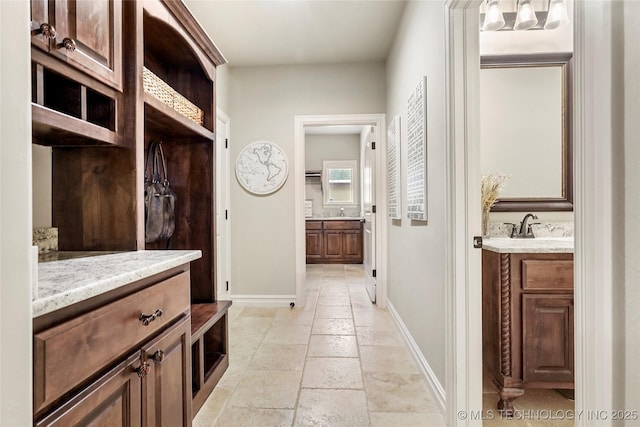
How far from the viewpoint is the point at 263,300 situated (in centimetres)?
352

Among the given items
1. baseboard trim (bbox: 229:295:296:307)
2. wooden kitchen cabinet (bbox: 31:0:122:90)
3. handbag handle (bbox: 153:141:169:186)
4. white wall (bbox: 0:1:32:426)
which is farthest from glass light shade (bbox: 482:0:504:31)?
baseboard trim (bbox: 229:295:296:307)

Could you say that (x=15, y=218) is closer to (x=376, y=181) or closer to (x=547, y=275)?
(x=547, y=275)

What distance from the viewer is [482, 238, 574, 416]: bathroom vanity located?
1.57 meters

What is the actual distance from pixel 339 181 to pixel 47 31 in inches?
238

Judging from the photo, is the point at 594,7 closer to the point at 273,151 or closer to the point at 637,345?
the point at 637,345

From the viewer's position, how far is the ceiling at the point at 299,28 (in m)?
2.49

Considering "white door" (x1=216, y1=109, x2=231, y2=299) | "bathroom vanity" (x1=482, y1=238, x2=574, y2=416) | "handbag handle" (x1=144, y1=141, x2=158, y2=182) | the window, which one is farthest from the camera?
the window

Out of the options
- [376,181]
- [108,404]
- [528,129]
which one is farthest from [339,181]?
[108,404]

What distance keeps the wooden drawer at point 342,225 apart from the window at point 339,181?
0.73 m

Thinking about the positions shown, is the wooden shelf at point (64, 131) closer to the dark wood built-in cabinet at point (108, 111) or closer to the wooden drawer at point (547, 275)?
the dark wood built-in cabinet at point (108, 111)

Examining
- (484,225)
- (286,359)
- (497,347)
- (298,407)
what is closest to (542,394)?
(497,347)

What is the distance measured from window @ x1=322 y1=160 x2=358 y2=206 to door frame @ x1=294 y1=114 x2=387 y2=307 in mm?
3305

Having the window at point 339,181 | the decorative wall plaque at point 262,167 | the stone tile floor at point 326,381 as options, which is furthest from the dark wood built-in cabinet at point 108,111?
the window at point 339,181

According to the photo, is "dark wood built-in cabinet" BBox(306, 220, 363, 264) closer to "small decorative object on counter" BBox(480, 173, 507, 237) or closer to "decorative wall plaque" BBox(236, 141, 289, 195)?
"decorative wall plaque" BBox(236, 141, 289, 195)
